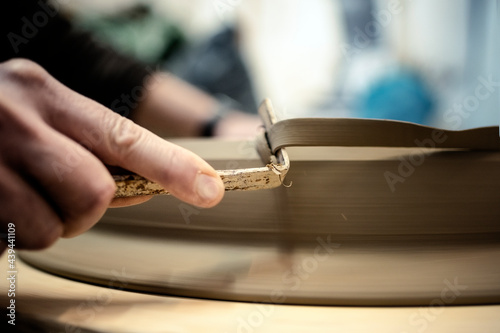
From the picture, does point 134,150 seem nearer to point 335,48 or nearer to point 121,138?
point 121,138

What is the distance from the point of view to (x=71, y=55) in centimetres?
64

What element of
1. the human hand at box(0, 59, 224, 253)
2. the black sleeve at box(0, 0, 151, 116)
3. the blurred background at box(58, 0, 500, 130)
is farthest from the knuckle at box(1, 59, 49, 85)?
the blurred background at box(58, 0, 500, 130)

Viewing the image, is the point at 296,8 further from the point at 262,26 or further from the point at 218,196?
the point at 218,196

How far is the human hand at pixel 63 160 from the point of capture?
19 cm

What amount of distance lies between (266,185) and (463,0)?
121 centimetres

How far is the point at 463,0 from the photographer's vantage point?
1174mm

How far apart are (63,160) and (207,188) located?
0.22 ft

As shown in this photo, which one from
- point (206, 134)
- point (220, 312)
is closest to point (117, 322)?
point (220, 312)

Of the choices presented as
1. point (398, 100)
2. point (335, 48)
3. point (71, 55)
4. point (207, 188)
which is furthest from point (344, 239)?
point (335, 48)

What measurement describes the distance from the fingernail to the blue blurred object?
774mm

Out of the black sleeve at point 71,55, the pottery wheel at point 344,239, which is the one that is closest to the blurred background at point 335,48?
the black sleeve at point 71,55

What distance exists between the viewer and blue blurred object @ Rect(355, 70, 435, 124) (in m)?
0.94

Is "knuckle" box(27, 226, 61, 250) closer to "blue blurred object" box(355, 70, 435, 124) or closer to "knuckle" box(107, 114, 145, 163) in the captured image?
"knuckle" box(107, 114, 145, 163)

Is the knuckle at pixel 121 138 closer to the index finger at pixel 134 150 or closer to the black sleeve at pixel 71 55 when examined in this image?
the index finger at pixel 134 150
